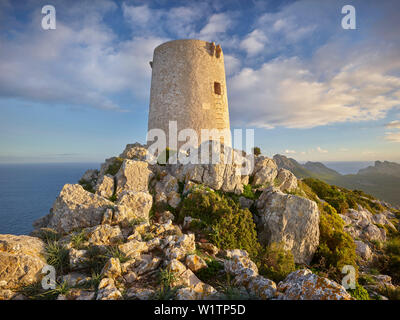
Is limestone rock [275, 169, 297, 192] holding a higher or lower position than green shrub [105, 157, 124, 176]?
lower

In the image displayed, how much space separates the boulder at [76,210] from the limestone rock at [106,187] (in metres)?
1.94

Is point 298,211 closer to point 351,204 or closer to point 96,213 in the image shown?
point 96,213

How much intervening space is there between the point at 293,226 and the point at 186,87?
41.6 feet

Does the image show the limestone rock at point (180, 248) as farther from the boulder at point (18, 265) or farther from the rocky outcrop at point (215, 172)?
the rocky outcrop at point (215, 172)

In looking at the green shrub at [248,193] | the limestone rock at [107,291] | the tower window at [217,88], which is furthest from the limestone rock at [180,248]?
the tower window at [217,88]

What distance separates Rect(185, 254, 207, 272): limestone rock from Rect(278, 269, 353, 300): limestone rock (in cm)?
185

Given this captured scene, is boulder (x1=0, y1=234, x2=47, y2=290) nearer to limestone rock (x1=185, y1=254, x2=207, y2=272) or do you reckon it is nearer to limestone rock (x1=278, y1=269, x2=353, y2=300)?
limestone rock (x1=185, y1=254, x2=207, y2=272)

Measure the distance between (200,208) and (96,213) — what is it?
3.99 metres

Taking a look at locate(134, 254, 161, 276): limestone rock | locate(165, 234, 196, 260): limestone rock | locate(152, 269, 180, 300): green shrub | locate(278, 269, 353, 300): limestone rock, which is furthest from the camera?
locate(165, 234, 196, 260): limestone rock

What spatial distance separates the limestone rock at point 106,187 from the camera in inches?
359

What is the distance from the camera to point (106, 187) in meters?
9.45

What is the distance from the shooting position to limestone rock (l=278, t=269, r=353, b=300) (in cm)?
339

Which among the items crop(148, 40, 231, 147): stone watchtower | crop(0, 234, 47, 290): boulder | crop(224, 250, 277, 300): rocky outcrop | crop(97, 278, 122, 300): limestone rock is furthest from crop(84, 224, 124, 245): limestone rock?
crop(148, 40, 231, 147): stone watchtower

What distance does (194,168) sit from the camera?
10133mm
